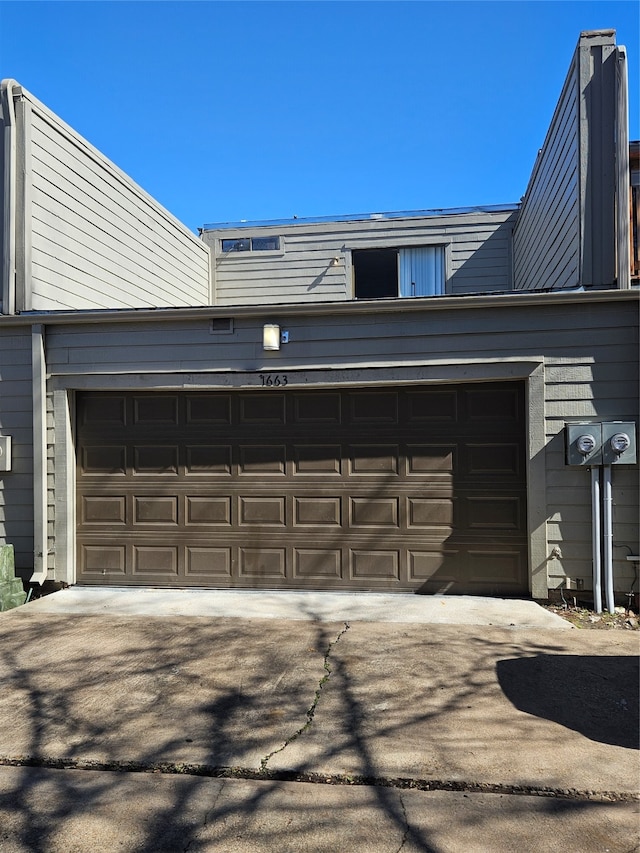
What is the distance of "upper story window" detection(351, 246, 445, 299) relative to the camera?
10.2 metres

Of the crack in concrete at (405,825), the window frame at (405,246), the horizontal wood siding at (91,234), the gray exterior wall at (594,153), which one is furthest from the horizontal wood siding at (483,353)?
the window frame at (405,246)

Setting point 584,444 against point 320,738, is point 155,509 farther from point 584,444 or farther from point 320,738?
point 584,444

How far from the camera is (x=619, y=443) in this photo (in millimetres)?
5445

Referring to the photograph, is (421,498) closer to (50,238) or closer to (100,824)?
(100,824)

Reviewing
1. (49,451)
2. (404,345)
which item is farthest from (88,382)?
(404,345)

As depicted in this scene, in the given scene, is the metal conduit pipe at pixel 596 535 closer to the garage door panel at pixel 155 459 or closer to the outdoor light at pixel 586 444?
the outdoor light at pixel 586 444

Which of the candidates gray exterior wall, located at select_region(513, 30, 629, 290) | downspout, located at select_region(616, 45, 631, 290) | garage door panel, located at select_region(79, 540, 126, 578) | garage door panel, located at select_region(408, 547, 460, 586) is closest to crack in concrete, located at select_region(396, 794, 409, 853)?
garage door panel, located at select_region(408, 547, 460, 586)

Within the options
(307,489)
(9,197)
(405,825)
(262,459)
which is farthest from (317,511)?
(9,197)

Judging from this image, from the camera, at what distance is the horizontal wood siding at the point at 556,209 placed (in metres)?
6.12

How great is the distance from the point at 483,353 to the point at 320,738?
3.98 metres

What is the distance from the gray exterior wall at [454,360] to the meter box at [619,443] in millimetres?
175

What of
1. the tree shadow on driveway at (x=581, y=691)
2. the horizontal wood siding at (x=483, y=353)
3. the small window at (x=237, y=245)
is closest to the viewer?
the tree shadow on driveway at (x=581, y=691)

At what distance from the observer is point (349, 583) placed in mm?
6195

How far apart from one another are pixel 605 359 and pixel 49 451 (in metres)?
5.78
